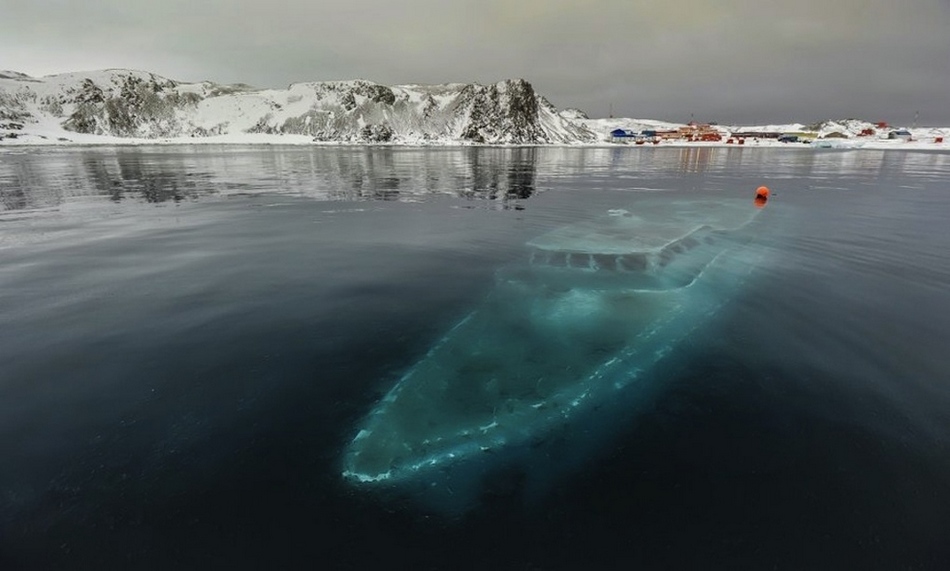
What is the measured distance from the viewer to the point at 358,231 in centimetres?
2245

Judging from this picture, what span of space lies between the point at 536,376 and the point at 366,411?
3.51 meters

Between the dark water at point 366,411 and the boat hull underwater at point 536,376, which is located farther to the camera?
the boat hull underwater at point 536,376

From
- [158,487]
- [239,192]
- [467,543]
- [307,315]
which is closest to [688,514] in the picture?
[467,543]

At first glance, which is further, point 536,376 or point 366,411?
point 536,376

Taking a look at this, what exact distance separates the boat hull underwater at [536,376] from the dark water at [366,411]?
358 millimetres

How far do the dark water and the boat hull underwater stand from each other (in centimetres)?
36

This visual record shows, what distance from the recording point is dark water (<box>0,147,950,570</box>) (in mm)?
5445

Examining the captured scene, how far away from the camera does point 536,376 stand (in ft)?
29.5

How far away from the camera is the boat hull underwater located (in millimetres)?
6574

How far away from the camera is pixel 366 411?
782 centimetres

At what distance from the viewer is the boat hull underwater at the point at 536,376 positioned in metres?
6.57

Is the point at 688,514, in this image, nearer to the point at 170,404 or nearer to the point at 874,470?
the point at 874,470

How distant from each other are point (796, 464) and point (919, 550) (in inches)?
62.2

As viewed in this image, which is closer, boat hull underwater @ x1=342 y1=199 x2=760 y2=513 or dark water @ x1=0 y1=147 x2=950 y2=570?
dark water @ x1=0 y1=147 x2=950 y2=570
